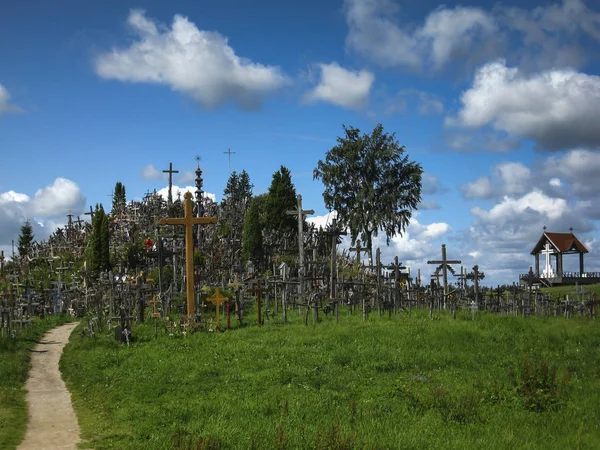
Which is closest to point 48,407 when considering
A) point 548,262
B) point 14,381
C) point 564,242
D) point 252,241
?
point 14,381

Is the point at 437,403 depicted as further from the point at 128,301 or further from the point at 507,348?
the point at 128,301

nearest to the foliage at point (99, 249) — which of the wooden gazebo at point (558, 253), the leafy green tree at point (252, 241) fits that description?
the leafy green tree at point (252, 241)

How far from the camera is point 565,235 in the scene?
61.1m

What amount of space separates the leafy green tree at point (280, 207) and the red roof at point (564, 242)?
2431 centimetres

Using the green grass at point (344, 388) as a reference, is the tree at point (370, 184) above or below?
above

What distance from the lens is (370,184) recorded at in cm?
5328

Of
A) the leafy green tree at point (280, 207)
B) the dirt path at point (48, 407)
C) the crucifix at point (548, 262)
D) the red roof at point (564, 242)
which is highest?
the leafy green tree at point (280, 207)

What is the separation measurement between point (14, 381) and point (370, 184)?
38603 millimetres

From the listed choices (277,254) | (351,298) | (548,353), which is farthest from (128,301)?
(277,254)

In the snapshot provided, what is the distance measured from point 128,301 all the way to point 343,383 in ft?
55.1

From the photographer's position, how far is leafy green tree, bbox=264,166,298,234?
59.4 metres

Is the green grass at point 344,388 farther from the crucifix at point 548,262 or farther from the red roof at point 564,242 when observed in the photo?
the red roof at point 564,242

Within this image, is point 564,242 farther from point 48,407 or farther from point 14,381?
point 48,407

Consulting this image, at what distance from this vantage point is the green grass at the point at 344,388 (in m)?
12.0
